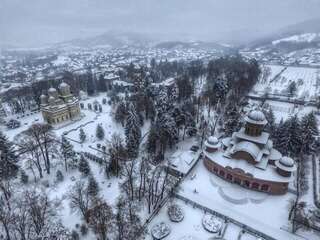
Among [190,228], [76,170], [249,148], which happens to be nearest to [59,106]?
[76,170]

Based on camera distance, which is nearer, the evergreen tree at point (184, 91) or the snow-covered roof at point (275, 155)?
the snow-covered roof at point (275, 155)

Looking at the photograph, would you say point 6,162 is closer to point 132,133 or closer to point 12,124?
point 132,133

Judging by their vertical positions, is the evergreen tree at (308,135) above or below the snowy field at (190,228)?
above

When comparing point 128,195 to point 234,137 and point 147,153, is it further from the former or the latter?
point 234,137

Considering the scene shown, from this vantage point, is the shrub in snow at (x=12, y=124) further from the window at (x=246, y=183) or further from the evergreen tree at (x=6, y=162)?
the window at (x=246, y=183)

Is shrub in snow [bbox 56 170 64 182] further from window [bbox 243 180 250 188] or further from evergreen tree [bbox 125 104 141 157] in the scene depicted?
window [bbox 243 180 250 188]

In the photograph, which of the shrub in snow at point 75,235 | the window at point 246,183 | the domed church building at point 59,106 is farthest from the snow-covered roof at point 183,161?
the domed church building at point 59,106

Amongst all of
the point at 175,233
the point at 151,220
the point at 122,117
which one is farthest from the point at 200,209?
the point at 122,117
